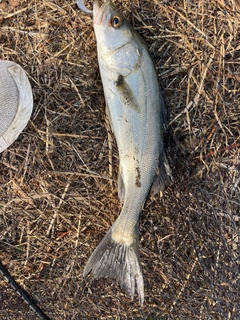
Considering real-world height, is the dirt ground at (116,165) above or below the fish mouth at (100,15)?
below

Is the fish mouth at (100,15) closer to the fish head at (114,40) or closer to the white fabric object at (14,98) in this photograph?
the fish head at (114,40)

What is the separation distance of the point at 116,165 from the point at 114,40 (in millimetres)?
908

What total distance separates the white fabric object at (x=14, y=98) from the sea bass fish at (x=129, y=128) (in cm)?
65

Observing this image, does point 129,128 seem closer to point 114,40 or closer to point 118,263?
point 114,40

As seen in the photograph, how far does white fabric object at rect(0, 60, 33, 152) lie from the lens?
241 cm

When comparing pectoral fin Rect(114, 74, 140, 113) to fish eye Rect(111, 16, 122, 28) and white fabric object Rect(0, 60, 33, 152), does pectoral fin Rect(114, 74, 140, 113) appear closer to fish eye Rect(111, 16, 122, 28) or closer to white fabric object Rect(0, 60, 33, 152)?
fish eye Rect(111, 16, 122, 28)

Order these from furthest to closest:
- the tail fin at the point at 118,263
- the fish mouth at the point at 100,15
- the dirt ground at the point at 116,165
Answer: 1. the dirt ground at the point at 116,165
2. the tail fin at the point at 118,263
3. the fish mouth at the point at 100,15

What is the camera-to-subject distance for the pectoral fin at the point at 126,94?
210 cm

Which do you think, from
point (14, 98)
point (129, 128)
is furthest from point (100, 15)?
point (14, 98)

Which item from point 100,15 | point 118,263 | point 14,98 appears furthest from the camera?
point 14,98

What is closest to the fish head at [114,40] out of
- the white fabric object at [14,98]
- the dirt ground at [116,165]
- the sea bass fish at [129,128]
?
the sea bass fish at [129,128]

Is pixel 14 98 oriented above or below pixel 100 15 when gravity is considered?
below

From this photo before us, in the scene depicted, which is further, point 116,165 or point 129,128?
point 116,165

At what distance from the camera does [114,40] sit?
2.05 meters
